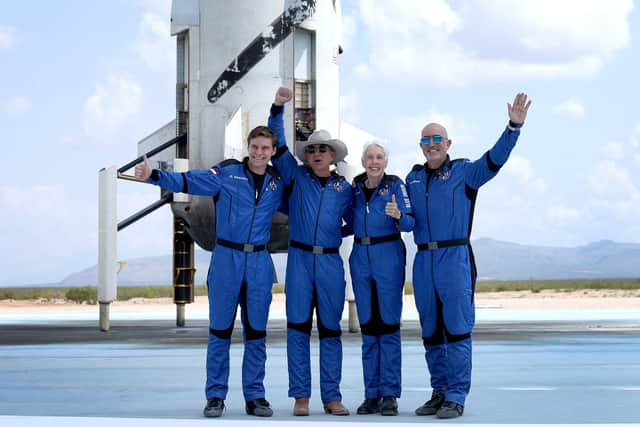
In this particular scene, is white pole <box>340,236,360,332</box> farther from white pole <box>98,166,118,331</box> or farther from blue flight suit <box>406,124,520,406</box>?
blue flight suit <box>406,124,520,406</box>

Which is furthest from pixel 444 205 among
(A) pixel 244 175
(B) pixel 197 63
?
(B) pixel 197 63

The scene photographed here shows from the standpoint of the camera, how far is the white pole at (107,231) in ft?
69.9

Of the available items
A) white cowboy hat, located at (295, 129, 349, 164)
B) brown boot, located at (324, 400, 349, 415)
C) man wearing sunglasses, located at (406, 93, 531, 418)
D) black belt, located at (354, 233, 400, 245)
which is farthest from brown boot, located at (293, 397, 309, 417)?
white cowboy hat, located at (295, 129, 349, 164)

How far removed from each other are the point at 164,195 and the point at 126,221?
101 centimetres

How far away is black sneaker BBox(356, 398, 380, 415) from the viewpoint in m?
9.52

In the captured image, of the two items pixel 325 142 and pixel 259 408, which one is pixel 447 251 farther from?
pixel 259 408

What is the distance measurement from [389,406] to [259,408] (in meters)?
1.11

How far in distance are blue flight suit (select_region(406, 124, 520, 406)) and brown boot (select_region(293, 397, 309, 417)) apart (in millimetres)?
1180

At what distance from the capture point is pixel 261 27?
67.8 feet

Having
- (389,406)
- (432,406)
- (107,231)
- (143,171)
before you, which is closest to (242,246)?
(143,171)

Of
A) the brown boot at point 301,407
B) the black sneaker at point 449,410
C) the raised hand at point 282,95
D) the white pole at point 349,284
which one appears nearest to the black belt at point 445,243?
the black sneaker at point 449,410

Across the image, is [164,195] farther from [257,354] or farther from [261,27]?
[257,354]

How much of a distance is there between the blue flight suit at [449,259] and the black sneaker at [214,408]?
1915 millimetres

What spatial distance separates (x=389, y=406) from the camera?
30.7 ft
